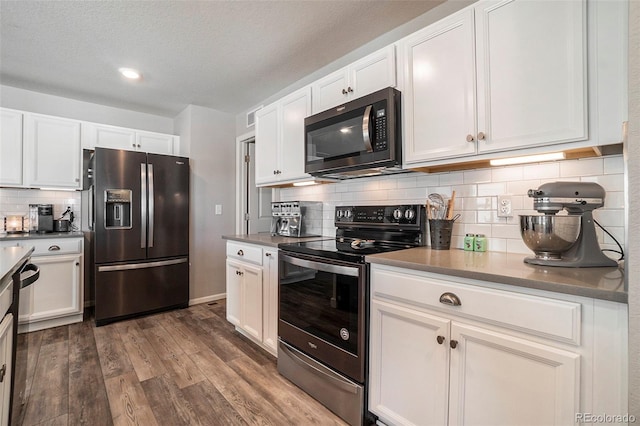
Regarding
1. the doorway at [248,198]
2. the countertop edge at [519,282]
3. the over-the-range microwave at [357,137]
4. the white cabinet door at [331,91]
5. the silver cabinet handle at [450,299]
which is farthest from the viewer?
the doorway at [248,198]

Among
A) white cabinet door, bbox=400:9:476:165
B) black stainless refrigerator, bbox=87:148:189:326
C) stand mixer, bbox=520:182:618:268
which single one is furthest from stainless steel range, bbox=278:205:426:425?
black stainless refrigerator, bbox=87:148:189:326

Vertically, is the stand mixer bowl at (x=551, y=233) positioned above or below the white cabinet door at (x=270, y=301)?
above

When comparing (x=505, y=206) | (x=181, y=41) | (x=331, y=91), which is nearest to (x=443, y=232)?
(x=505, y=206)

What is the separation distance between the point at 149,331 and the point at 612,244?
336cm

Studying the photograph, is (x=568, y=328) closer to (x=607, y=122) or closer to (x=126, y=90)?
(x=607, y=122)

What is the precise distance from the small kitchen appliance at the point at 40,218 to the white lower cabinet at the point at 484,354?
3.52 metres

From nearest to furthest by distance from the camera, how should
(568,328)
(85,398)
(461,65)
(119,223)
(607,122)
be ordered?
(568,328) → (607,122) → (461,65) → (85,398) → (119,223)

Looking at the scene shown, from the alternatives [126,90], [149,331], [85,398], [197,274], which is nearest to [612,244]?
[85,398]

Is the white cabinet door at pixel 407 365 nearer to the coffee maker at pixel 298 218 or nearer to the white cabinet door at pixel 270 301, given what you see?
the white cabinet door at pixel 270 301

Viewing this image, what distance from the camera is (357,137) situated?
1812 millimetres

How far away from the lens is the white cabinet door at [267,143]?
2.59 m

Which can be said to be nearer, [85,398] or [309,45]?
[85,398]

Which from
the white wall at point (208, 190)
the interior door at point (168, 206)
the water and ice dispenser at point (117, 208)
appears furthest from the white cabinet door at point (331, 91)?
the water and ice dispenser at point (117, 208)

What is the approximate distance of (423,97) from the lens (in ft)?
5.21
